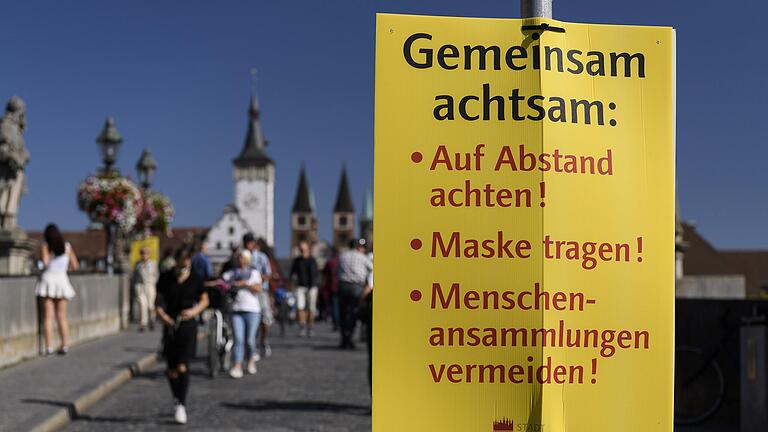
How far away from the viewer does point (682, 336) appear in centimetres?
1002

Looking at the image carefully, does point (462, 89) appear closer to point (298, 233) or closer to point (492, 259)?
point (492, 259)

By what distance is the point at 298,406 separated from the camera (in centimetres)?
1073

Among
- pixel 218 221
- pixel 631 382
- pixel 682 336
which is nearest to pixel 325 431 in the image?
pixel 682 336

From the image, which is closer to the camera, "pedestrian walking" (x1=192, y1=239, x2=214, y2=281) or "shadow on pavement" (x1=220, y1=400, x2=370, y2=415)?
"shadow on pavement" (x1=220, y1=400, x2=370, y2=415)

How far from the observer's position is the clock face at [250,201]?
166 meters

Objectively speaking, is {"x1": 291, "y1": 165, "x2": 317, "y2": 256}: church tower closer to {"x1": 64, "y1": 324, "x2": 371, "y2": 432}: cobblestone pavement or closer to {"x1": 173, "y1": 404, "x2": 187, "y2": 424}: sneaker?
{"x1": 64, "y1": 324, "x2": 371, "y2": 432}: cobblestone pavement

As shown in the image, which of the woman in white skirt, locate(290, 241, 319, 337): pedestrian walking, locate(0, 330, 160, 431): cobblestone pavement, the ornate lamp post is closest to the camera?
locate(0, 330, 160, 431): cobblestone pavement

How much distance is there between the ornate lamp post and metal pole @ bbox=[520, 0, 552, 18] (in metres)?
21.3

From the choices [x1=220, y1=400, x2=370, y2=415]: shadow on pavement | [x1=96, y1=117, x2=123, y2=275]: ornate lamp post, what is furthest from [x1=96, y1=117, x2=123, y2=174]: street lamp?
[x1=220, y1=400, x2=370, y2=415]: shadow on pavement

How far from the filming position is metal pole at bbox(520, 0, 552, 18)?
3396mm

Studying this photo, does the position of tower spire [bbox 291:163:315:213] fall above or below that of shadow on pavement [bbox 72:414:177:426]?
above

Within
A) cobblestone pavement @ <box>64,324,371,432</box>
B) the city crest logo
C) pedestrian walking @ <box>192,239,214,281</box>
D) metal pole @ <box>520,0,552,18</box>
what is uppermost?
metal pole @ <box>520,0,552,18</box>

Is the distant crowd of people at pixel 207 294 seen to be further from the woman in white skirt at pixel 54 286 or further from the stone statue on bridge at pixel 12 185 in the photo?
the stone statue on bridge at pixel 12 185

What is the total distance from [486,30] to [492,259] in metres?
0.67
